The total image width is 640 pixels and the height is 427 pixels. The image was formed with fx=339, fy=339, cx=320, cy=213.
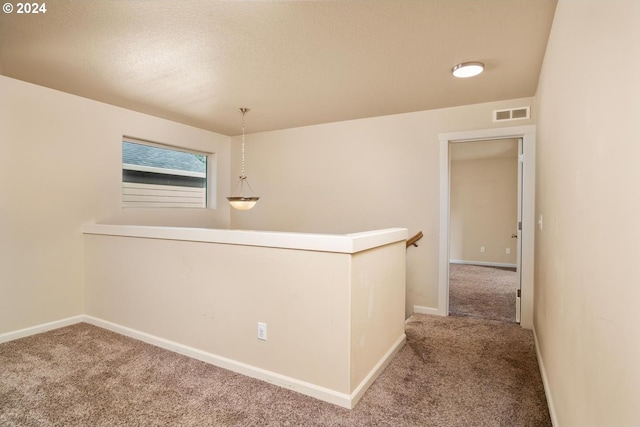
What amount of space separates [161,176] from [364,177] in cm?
253

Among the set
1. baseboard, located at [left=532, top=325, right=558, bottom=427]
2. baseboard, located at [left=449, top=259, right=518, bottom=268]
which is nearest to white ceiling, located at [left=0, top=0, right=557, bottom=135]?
baseboard, located at [left=532, top=325, right=558, bottom=427]

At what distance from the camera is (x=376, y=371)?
2.27 meters

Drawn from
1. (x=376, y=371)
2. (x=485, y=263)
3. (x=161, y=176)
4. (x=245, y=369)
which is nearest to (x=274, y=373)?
(x=245, y=369)

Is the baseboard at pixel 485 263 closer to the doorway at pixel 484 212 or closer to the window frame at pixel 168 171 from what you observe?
the doorway at pixel 484 212

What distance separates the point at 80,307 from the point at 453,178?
6.75 meters

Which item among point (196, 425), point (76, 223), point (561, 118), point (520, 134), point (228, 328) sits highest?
point (520, 134)

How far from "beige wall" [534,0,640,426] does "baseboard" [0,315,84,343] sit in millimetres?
3974

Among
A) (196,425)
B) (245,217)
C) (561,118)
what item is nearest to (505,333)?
(561,118)

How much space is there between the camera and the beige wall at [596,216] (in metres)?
0.81

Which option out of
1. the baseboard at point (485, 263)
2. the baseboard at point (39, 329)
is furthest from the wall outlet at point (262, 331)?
the baseboard at point (485, 263)

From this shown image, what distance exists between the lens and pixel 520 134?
3328 mm

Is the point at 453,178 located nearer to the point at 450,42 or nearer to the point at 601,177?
the point at 450,42

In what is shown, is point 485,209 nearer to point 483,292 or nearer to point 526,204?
point 483,292

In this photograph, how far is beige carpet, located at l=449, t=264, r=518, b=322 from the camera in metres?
3.83
